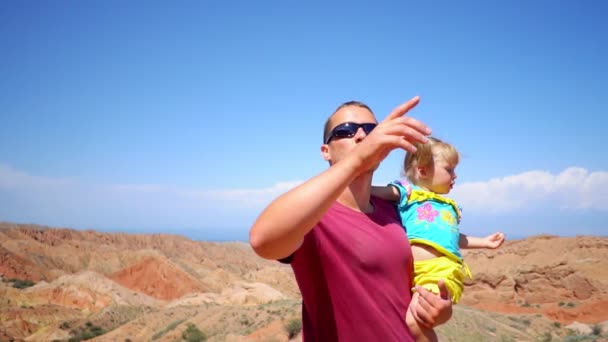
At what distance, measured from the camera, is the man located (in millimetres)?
1491

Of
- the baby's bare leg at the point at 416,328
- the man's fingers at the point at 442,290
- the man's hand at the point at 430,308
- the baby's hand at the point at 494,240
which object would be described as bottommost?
the baby's bare leg at the point at 416,328

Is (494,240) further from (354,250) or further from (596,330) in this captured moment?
(596,330)

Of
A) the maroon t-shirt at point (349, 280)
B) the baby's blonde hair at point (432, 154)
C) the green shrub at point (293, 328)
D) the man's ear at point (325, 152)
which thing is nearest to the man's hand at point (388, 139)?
the maroon t-shirt at point (349, 280)

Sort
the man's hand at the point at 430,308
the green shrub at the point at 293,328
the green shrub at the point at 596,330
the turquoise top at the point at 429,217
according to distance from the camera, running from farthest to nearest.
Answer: the green shrub at the point at 596,330 < the green shrub at the point at 293,328 < the turquoise top at the point at 429,217 < the man's hand at the point at 430,308

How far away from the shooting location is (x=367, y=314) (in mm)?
1858

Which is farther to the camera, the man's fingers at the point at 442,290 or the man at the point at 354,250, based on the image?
the man's fingers at the point at 442,290

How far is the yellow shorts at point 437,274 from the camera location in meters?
2.18

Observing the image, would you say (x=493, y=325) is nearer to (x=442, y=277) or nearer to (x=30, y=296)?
(x=442, y=277)

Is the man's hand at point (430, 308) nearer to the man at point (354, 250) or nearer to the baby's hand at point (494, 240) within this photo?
the man at point (354, 250)

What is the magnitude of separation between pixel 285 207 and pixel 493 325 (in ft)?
49.6

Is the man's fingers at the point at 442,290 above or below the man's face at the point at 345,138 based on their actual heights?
below

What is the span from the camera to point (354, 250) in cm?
185

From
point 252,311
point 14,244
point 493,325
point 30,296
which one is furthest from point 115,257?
point 493,325

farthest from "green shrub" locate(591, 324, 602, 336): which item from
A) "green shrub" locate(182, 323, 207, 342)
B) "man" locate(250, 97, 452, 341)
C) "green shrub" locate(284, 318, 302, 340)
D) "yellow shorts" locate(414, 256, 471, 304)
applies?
"man" locate(250, 97, 452, 341)
